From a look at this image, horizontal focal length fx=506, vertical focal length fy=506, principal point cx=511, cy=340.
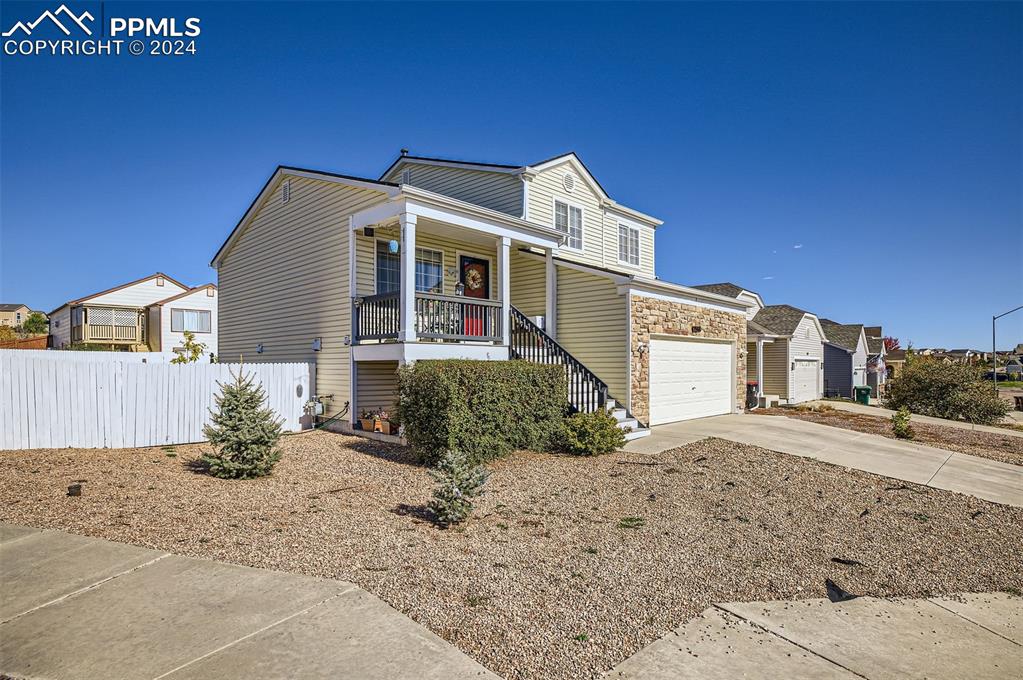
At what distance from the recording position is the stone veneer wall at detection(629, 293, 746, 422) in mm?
12094

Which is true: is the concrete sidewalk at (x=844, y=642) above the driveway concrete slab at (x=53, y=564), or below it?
below

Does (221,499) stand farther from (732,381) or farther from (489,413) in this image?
(732,381)

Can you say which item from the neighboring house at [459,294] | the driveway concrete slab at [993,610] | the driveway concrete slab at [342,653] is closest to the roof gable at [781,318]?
the neighboring house at [459,294]

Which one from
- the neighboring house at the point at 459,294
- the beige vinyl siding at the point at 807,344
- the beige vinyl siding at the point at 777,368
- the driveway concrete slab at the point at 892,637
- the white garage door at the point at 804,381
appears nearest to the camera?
the driveway concrete slab at the point at 892,637

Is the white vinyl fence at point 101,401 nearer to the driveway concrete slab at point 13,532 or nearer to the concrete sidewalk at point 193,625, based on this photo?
the driveway concrete slab at point 13,532

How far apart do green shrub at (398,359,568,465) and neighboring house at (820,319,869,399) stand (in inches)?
1049

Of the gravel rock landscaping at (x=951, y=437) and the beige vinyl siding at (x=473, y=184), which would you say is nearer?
the gravel rock landscaping at (x=951, y=437)

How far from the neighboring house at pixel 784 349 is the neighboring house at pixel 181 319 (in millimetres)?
31165

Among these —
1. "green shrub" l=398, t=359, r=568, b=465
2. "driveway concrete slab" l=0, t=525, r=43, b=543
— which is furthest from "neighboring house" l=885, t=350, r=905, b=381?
"driveway concrete slab" l=0, t=525, r=43, b=543

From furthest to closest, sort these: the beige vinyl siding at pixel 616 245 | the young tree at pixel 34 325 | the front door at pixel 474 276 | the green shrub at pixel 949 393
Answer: the young tree at pixel 34 325, the green shrub at pixel 949 393, the beige vinyl siding at pixel 616 245, the front door at pixel 474 276

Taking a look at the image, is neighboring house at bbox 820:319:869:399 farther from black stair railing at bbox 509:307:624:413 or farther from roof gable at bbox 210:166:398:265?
roof gable at bbox 210:166:398:265

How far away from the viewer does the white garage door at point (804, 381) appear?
24.5m

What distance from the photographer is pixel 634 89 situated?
551 inches

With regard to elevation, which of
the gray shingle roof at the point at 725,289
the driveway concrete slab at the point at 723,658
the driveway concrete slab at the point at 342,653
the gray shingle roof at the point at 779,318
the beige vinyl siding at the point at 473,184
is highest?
the beige vinyl siding at the point at 473,184
